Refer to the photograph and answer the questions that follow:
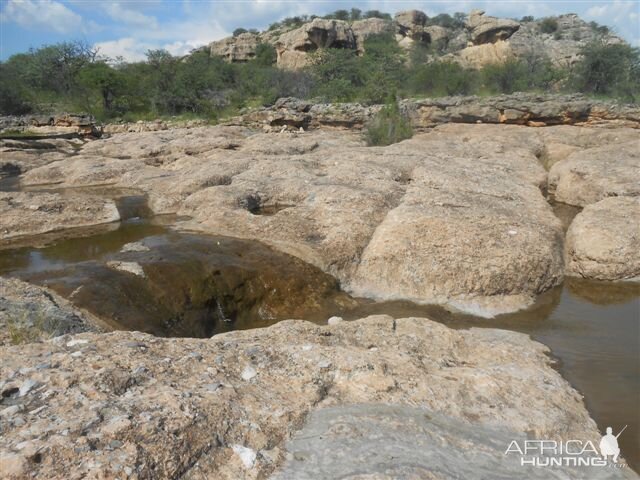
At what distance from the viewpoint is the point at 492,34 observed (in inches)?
2643

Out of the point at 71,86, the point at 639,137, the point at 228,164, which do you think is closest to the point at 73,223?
the point at 228,164

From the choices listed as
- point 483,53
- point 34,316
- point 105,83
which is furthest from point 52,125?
point 483,53

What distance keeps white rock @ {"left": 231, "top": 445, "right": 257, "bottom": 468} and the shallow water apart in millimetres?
3651

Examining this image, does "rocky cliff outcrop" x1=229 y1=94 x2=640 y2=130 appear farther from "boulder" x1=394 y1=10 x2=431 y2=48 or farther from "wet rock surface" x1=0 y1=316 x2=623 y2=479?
"boulder" x1=394 y1=10 x2=431 y2=48

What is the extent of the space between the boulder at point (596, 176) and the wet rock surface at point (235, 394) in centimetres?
950

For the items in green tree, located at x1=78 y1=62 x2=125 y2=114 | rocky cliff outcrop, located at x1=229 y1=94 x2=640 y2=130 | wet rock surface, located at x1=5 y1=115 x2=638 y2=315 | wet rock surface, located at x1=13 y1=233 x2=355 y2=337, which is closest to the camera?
wet rock surface, located at x1=13 y1=233 x2=355 y2=337

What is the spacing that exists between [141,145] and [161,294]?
15886mm

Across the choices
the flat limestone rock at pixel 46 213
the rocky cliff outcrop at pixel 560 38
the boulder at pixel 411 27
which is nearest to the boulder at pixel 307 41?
the boulder at pixel 411 27

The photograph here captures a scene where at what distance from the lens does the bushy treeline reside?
35.1 m

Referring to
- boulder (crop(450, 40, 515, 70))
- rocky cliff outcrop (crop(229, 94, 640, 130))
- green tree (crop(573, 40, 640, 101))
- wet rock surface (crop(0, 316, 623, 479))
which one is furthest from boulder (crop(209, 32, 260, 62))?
wet rock surface (crop(0, 316, 623, 479))

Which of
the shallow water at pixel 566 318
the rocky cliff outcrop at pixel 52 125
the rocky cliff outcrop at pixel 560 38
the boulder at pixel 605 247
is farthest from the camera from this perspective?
the rocky cliff outcrop at pixel 560 38

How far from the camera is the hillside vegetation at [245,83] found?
3512cm

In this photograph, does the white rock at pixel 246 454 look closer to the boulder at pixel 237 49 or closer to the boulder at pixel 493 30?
the boulder at pixel 493 30

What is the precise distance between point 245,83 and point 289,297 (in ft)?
127
